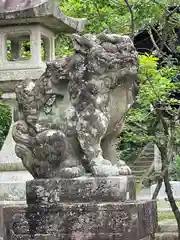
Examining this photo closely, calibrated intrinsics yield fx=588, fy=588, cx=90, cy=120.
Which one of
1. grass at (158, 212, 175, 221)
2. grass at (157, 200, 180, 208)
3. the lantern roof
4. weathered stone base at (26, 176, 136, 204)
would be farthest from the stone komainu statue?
grass at (157, 200, 180, 208)

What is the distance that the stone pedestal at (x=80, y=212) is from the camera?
460 cm

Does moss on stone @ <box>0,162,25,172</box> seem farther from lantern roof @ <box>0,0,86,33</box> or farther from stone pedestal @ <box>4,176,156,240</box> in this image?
stone pedestal @ <box>4,176,156,240</box>

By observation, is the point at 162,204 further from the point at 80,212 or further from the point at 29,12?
the point at 80,212

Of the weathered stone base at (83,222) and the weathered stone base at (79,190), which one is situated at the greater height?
the weathered stone base at (79,190)

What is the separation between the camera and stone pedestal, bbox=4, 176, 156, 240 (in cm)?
460

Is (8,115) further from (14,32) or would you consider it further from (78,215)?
(78,215)

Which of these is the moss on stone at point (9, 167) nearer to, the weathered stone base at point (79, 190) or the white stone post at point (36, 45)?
the white stone post at point (36, 45)

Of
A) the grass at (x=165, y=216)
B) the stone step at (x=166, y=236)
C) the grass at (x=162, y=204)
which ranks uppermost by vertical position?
the stone step at (x=166, y=236)

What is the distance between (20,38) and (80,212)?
4684 mm

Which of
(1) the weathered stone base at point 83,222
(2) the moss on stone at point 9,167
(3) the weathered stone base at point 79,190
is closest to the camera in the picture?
(1) the weathered stone base at point 83,222

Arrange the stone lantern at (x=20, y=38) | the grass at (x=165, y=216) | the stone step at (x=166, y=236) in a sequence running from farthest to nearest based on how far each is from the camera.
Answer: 1. the grass at (x=165, y=216)
2. the stone step at (x=166, y=236)
3. the stone lantern at (x=20, y=38)

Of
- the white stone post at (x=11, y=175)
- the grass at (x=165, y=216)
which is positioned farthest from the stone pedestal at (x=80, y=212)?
the grass at (x=165, y=216)

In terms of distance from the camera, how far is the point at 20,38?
8.81m

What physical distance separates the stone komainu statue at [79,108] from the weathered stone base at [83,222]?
11.9 inches
